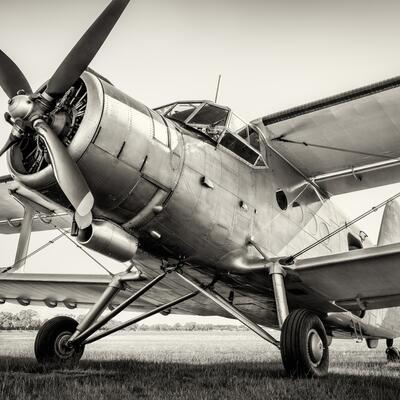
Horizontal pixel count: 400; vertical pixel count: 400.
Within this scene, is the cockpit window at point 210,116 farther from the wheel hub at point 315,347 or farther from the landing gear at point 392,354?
the landing gear at point 392,354

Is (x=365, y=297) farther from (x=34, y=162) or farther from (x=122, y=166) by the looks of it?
(x=34, y=162)

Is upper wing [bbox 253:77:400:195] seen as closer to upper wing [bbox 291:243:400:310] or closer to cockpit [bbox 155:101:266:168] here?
cockpit [bbox 155:101:266:168]

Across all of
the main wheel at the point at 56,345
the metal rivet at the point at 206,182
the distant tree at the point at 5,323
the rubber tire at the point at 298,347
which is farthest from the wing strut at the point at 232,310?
the distant tree at the point at 5,323

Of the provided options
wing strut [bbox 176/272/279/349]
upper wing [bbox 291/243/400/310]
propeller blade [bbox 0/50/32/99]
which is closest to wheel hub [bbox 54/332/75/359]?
wing strut [bbox 176/272/279/349]

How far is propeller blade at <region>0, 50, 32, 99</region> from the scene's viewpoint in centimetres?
520

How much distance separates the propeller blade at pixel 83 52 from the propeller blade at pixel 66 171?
1.37 feet

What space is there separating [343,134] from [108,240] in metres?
4.45

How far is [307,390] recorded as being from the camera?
4.12m

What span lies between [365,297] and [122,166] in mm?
4658

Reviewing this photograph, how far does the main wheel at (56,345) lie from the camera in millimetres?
6871

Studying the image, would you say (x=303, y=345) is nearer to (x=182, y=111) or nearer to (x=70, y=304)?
(x=182, y=111)

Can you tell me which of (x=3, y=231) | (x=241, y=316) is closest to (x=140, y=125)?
(x=241, y=316)

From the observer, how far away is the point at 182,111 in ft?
20.8

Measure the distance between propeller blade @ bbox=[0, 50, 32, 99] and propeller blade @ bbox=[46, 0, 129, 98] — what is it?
3.00 ft
